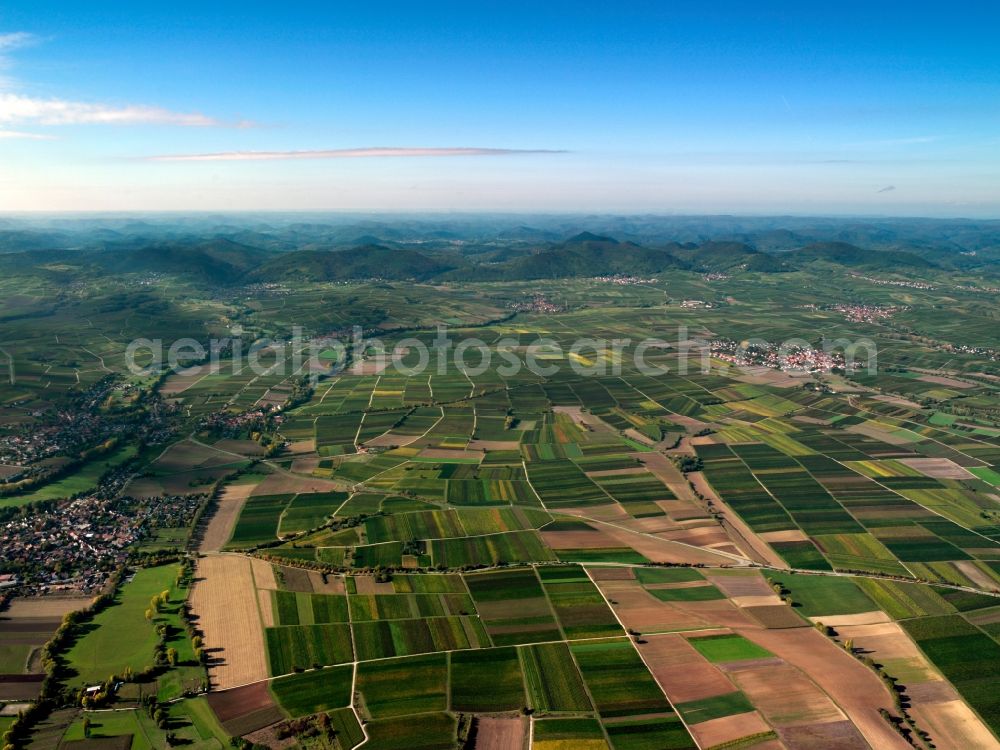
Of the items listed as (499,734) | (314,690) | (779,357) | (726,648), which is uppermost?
(779,357)

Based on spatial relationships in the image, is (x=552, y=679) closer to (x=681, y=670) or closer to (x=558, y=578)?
(x=681, y=670)

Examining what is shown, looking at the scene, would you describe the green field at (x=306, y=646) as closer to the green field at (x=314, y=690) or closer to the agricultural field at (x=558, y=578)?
the agricultural field at (x=558, y=578)

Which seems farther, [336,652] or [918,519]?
[918,519]

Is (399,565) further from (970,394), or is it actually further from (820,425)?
(970,394)

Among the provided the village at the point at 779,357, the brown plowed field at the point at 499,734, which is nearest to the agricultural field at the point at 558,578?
the brown plowed field at the point at 499,734

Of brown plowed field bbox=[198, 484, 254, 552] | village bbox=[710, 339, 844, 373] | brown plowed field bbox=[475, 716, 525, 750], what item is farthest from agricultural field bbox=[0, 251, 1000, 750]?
village bbox=[710, 339, 844, 373]

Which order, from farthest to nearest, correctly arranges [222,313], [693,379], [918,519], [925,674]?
[222,313] → [693,379] → [918,519] → [925,674]

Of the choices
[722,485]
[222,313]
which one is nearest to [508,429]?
[722,485]

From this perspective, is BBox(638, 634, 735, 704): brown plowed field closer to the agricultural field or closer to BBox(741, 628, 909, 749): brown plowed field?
the agricultural field

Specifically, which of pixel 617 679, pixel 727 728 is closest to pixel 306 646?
pixel 617 679

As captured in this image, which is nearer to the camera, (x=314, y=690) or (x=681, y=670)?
(x=314, y=690)

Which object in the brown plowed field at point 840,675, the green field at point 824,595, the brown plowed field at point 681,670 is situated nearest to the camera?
the brown plowed field at point 840,675
